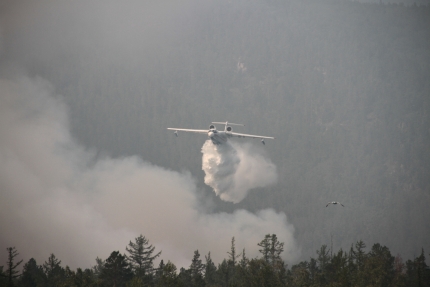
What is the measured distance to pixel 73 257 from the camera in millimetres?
187000

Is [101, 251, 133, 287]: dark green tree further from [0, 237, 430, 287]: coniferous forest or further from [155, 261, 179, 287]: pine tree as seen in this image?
[155, 261, 179, 287]: pine tree

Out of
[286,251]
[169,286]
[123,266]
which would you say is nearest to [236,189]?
[286,251]

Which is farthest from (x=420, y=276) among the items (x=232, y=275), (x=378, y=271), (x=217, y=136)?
(x=217, y=136)

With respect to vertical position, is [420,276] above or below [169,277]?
above

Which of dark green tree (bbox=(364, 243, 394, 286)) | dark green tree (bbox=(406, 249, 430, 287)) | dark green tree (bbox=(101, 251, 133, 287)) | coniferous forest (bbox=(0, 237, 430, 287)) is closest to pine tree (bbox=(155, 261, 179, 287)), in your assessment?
coniferous forest (bbox=(0, 237, 430, 287))

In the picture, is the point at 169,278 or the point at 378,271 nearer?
the point at 169,278

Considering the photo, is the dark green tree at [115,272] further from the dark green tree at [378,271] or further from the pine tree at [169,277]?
the dark green tree at [378,271]

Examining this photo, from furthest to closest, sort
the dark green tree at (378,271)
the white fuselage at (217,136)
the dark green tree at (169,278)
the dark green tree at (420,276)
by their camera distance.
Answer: the white fuselage at (217,136), the dark green tree at (420,276), the dark green tree at (378,271), the dark green tree at (169,278)

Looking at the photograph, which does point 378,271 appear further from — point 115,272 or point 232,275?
point 115,272

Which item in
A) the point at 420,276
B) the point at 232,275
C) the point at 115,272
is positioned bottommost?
the point at 115,272

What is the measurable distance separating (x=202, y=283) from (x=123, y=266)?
9.69 metres

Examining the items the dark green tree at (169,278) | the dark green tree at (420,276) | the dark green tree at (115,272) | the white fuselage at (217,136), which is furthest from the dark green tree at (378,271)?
the dark green tree at (115,272)

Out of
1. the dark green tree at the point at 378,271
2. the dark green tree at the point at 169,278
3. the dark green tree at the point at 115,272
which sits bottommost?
the dark green tree at the point at 169,278

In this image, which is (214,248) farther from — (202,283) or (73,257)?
(202,283)
